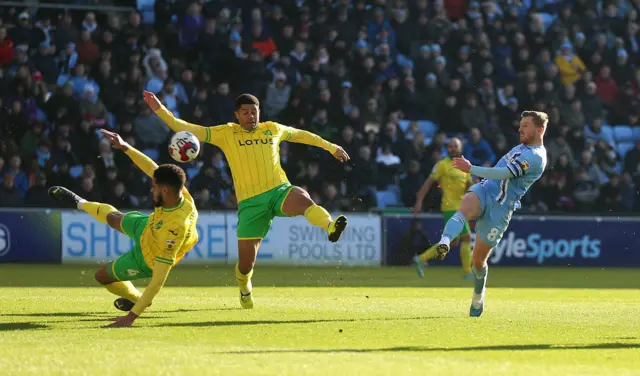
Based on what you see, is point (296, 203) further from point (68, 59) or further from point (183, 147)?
point (68, 59)

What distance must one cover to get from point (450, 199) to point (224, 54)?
6.85 m

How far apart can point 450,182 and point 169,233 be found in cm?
962

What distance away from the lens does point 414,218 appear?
74.5ft

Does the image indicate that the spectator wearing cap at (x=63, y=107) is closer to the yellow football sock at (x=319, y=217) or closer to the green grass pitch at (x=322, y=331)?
the green grass pitch at (x=322, y=331)

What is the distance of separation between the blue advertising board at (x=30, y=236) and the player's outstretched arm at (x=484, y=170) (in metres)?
11.8

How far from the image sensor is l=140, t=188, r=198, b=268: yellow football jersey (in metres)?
10.4

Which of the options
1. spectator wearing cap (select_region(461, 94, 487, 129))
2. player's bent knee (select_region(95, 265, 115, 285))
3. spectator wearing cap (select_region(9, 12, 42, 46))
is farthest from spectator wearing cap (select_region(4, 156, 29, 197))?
player's bent knee (select_region(95, 265, 115, 285))

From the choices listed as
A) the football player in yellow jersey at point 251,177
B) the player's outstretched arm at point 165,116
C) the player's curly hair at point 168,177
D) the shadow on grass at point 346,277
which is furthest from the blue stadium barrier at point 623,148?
the player's curly hair at point 168,177

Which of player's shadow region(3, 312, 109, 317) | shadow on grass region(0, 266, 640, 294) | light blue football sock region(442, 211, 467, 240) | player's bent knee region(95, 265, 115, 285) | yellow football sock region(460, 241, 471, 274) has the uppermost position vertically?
light blue football sock region(442, 211, 467, 240)

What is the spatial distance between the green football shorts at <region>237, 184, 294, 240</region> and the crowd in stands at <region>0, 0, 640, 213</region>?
31.2ft

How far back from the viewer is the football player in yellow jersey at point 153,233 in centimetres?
1031

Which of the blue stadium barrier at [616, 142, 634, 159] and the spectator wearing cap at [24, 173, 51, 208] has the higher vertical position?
the blue stadium barrier at [616, 142, 634, 159]

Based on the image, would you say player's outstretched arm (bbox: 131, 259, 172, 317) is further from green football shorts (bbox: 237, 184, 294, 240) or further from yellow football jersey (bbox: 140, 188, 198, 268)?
green football shorts (bbox: 237, 184, 294, 240)

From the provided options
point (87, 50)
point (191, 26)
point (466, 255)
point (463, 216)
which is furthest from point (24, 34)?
point (463, 216)
